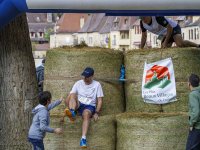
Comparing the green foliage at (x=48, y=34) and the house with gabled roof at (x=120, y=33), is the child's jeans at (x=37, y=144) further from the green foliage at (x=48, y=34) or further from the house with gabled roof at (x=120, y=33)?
the green foliage at (x=48, y=34)

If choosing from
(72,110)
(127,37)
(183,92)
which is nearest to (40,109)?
(72,110)

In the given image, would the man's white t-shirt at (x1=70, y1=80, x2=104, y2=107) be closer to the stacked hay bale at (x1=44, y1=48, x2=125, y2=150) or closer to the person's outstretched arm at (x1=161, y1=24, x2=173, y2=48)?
the stacked hay bale at (x1=44, y1=48, x2=125, y2=150)

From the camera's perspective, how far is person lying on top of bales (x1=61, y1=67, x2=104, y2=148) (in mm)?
10609

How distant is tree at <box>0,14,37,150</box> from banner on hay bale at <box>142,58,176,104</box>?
1.97 m

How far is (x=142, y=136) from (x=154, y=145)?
0.74ft

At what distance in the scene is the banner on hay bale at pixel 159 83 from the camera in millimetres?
10891

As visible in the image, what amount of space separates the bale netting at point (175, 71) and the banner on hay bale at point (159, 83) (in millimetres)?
61

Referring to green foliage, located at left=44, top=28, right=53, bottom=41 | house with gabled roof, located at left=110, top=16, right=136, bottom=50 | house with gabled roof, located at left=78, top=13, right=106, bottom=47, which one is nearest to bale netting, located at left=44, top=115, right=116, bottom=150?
house with gabled roof, located at left=110, top=16, right=136, bottom=50

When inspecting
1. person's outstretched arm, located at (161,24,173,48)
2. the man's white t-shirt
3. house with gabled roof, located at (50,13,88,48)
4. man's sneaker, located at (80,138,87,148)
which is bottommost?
man's sneaker, located at (80,138,87,148)

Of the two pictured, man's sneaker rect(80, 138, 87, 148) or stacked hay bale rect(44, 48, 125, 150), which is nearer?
man's sneaker rect(80, 138, 87, 148)

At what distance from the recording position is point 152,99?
10945 mm

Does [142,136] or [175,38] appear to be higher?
[175,38]

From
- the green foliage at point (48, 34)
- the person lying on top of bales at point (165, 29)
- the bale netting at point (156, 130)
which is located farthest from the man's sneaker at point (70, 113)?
the green foliage at point (48, 34)

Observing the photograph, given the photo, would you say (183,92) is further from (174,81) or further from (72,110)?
(72,110)
